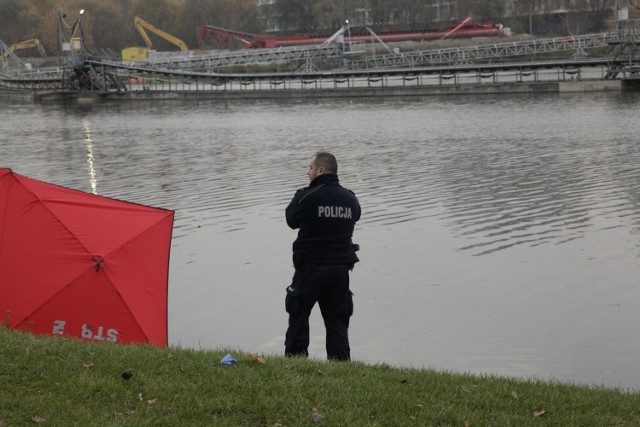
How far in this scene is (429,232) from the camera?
58.5 feet

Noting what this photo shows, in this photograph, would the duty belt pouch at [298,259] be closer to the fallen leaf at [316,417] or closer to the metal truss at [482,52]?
the fallen leaf at [316,417]

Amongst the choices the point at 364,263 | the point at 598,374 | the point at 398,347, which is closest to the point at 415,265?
the point at 364,263

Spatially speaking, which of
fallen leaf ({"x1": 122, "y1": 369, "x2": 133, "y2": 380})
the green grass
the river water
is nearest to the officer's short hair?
the green grass

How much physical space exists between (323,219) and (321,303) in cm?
77

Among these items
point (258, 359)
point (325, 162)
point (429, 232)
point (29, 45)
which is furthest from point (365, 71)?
point (29, 45)

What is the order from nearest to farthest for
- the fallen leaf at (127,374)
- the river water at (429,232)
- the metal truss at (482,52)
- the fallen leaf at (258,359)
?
the fallen leaf at (127,374)
the fallen leaf at (258,359)
the river water at (429,232)
the metal truss at (482,52)

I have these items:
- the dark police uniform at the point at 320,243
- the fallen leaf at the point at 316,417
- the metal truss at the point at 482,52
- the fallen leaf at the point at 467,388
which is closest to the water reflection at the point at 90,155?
the dark police uniform at the point at 320,243

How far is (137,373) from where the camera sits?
740 centimetres

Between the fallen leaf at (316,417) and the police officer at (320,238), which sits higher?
the police officer at (320,238)

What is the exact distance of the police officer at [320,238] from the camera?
8789 millimetres

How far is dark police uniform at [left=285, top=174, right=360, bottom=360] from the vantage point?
8789mm

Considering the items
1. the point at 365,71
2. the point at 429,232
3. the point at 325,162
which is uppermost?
the point at 325,162

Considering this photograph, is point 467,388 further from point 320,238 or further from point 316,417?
point 320,238

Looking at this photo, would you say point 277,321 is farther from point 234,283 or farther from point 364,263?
point 364,263
